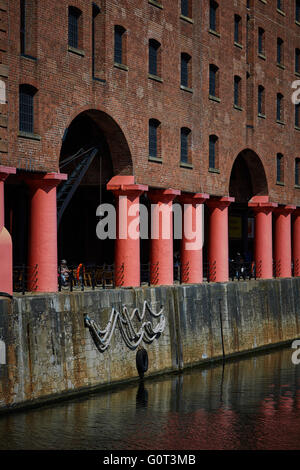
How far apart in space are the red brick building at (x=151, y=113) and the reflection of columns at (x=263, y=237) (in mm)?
53

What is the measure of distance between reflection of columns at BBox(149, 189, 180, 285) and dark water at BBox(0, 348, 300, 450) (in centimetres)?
499

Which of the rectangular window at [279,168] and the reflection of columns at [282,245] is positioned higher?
the rectangular window at [279,168]

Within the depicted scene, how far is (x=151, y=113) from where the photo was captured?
33.9 metres

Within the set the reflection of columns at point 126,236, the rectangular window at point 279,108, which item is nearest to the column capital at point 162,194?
the reflection of columns at point 126,236

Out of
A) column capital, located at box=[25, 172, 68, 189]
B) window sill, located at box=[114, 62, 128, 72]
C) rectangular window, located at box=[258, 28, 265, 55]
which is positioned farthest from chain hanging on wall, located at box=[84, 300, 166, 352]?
rectangular window, located at box=[258, 28, 265, 55]

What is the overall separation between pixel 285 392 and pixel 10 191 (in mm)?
13911

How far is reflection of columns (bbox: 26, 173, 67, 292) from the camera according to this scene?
90.8ft

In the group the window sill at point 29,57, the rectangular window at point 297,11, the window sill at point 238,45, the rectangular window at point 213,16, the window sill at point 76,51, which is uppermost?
the rectangular window at point 297,11

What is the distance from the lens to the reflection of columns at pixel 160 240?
34.9m

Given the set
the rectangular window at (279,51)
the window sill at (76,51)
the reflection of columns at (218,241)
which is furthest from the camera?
the rectangular window at (279,51)

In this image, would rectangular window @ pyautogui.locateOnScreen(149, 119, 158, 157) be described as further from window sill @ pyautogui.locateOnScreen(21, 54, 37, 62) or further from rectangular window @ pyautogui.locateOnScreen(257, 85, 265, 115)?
rectangular window @ pyautogui.locateOnScreen(257, 85, 265, 115)

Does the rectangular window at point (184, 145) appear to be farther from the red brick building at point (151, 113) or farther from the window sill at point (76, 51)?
the window sill at point (76, 51)

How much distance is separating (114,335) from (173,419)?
200 inches
